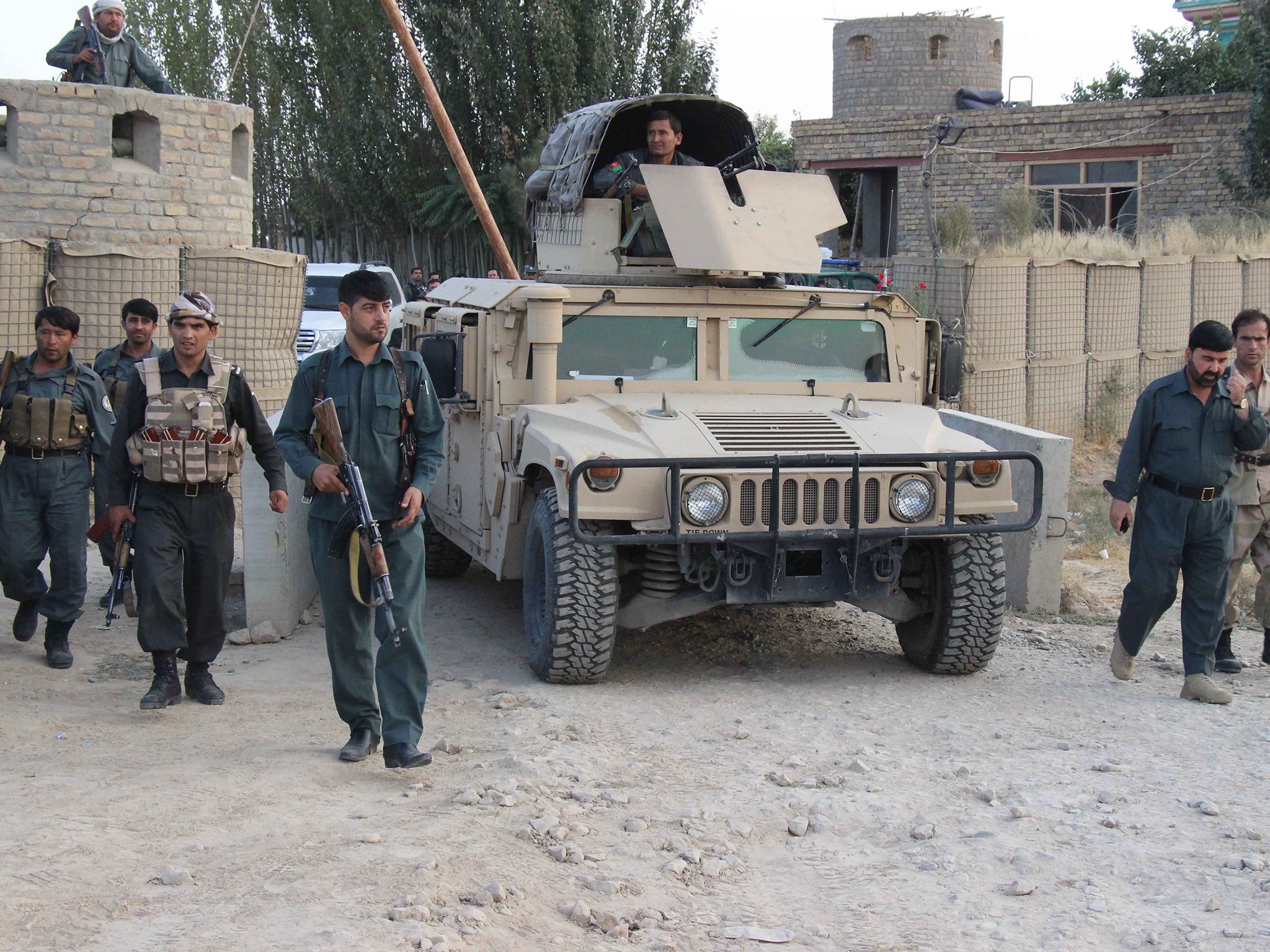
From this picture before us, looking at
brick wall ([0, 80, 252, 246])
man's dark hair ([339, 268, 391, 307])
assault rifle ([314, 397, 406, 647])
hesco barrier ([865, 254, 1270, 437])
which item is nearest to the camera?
assault rifle ([314, 397, 406, 647])

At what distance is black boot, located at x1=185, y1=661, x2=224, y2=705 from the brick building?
19.5 metres

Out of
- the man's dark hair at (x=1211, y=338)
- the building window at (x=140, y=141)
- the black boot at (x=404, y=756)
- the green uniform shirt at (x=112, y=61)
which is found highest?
the green uniform shirt at (x=112, y=61)

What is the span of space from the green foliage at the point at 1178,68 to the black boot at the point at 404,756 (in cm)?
Result: 2765

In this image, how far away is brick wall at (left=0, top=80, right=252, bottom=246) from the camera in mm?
10633

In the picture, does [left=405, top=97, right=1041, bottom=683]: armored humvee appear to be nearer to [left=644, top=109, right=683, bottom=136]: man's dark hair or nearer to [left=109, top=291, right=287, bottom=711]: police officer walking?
[left=644, top=109, right=683, bottom=136]: man's dark hair

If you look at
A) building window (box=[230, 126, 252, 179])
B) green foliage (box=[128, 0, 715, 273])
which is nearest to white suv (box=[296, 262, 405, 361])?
building window (box=[230, 126, 252, 179])

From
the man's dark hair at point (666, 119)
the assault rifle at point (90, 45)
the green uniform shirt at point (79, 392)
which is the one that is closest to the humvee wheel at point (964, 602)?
the man's dark hair at point (666, 119)

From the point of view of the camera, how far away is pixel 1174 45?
30641mm

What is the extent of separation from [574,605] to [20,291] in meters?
6.34

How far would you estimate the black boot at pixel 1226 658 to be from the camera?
258 inches

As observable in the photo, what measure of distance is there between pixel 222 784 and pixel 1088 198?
24633 mm

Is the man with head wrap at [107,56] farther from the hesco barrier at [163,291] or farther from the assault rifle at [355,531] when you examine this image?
the assault rifle at [355,531]

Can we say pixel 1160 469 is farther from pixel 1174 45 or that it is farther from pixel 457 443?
pixel 1174 45

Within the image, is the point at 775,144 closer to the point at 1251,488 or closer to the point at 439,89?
the point at 439,89
